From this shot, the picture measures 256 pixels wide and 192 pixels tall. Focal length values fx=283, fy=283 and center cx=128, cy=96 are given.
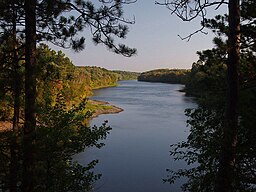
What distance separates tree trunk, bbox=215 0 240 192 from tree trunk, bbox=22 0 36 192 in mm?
2454

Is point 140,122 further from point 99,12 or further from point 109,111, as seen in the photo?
point 99,12

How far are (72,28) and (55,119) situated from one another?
1903mm

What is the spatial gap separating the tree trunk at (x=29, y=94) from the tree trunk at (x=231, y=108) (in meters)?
2.45

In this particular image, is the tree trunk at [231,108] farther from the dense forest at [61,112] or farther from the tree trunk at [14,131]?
the tree trunk at [14,131]

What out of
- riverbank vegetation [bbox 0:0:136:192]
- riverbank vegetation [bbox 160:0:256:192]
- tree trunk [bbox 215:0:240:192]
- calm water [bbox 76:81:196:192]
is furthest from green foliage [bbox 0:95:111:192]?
calm water [bbox 76:81:196:192]

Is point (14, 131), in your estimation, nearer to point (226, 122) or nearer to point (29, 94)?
point (29, 94)

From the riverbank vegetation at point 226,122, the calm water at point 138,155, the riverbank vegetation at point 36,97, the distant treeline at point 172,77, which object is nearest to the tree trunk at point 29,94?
the riverbank vegetation at point 36,97

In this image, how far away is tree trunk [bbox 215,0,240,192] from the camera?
3572 millimetres

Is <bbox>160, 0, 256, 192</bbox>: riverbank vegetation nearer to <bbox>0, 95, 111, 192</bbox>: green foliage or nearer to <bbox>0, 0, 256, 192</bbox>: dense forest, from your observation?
<bbox>0, 0, 256, 192</bbox>: dense forest

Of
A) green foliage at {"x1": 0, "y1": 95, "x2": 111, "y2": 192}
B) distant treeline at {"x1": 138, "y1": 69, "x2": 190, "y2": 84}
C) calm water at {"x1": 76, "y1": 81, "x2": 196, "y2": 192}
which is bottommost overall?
calm water at {"x1": 76, "y1": 81, "x2": 196, "y2": 192}

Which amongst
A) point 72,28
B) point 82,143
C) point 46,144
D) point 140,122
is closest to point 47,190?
point 46,144

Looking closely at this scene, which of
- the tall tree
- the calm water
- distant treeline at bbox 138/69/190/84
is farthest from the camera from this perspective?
distant treeline at bbox 138/69/190/84

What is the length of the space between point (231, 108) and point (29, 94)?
2.69m

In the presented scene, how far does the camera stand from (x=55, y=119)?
530cm
